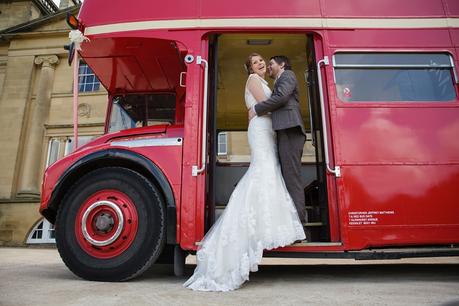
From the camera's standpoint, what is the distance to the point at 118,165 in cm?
361

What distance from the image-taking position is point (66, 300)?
2.35m

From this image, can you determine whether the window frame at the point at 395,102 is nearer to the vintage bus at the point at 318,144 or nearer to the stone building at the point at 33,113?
the vintage bus at the point at 318,144

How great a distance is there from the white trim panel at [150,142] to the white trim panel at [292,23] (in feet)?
3.92

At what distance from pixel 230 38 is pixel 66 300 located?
3.23m

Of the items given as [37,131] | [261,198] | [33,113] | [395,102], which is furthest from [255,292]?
[33,113]

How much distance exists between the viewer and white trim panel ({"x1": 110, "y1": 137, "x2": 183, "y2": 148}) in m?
3.51

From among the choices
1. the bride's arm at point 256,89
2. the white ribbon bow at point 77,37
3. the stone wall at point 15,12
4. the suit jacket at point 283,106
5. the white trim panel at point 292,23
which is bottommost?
the suit jacket at point 283,106

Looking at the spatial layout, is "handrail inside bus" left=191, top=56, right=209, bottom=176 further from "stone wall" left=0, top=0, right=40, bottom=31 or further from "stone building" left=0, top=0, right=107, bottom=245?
"stone wall" left=0, top=0, right=40, bottom=31

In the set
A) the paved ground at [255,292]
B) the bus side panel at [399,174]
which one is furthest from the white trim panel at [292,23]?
the paved ground at [255,292]

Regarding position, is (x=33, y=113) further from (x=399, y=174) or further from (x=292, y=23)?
(x=399, y=174)

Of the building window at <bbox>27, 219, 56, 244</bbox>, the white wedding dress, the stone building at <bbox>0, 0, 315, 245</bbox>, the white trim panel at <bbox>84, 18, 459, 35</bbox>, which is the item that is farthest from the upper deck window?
the building window at <bbox>27, 219, 56, 244</bbox>

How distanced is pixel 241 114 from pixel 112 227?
9.98 feet

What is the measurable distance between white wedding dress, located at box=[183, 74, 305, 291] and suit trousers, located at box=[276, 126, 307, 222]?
2.9 inches

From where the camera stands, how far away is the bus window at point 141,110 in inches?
181
